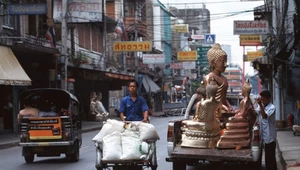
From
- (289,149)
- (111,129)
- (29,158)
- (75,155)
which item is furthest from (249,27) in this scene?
(111,129)

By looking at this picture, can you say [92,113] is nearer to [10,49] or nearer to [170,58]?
[10,49]

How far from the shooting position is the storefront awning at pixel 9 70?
24.9 metres

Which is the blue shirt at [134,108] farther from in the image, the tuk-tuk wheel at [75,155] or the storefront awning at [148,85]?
the storefront awning at [148,85]

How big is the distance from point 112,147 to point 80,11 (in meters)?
23.1

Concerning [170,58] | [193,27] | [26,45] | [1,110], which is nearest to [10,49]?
[26,45]

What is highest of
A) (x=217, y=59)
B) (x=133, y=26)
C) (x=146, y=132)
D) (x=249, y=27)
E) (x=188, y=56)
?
(x=133, y=26)

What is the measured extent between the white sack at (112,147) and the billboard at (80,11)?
854 inches

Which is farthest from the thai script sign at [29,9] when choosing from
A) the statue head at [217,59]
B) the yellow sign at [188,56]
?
the yellow sign at [188,56]

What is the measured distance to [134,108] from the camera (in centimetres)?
1141

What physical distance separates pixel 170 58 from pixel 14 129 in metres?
51.6

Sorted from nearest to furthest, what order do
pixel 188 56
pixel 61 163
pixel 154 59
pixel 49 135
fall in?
1. pixel 49 135
2. pixel 61 163
3. pixel 154 59
4. pixel 188 56

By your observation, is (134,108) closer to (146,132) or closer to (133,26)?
(146,132)

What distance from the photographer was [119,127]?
10.6 metres

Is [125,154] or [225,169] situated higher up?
[125,154]
